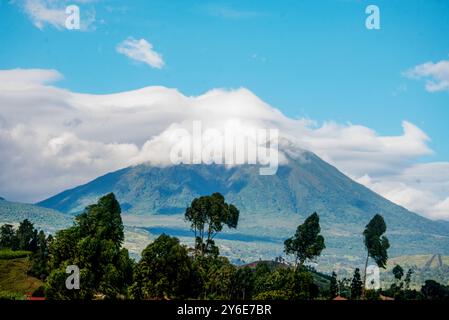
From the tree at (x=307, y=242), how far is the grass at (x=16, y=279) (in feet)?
172

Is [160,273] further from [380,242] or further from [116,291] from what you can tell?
[380,242]

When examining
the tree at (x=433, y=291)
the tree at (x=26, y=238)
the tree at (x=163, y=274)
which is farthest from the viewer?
the tree at (x=26, y=238)

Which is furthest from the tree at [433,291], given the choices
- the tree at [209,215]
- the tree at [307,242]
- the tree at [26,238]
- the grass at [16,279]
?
the tree at [26,238]

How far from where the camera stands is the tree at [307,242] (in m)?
93.2

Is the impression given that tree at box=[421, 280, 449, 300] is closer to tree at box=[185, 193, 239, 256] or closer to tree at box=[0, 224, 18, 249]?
tree at box=[185, 193, 239, 256]

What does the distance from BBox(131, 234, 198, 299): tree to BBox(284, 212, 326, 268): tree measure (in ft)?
93.2

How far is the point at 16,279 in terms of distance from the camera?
124938 mm

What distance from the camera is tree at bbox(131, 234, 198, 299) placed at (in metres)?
66.8

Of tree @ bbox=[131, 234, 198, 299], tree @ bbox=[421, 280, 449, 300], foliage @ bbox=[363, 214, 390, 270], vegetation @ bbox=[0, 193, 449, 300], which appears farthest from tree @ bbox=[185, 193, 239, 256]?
tree @ bbox=[421, 280, 449, 300]

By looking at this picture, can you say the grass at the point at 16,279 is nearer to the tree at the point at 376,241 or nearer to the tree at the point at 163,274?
the tree at the point at 163,274

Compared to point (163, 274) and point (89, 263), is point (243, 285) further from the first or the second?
point (89, 263)
